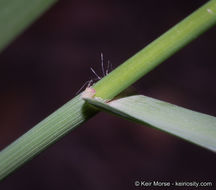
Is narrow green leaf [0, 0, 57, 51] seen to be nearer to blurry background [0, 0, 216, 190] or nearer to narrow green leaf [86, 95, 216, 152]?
narrow green leaf [86, 95, 216, 152]

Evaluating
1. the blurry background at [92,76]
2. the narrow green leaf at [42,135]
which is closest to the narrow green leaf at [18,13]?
the narrow green leaf at [42,135]

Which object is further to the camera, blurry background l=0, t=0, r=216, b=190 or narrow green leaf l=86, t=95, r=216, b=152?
blurry background l=0, t=0, r=216, b=190

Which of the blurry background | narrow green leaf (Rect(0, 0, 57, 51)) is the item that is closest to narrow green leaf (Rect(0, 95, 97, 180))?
narrow green leaf (Rect(0, 0, 57, 51))

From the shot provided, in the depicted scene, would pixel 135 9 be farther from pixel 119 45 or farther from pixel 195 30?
pixel 195 30

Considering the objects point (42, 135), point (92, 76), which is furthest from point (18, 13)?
point (92, 76)

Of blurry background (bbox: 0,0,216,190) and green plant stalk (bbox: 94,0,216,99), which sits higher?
blurry background (bbox: 0,0,216,190)

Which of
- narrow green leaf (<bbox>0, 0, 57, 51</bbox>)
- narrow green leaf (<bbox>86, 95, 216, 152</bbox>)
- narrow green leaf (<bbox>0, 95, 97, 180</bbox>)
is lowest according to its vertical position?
narrow green leaf (<bbox>86, 95, 216, 152</bbox>)
